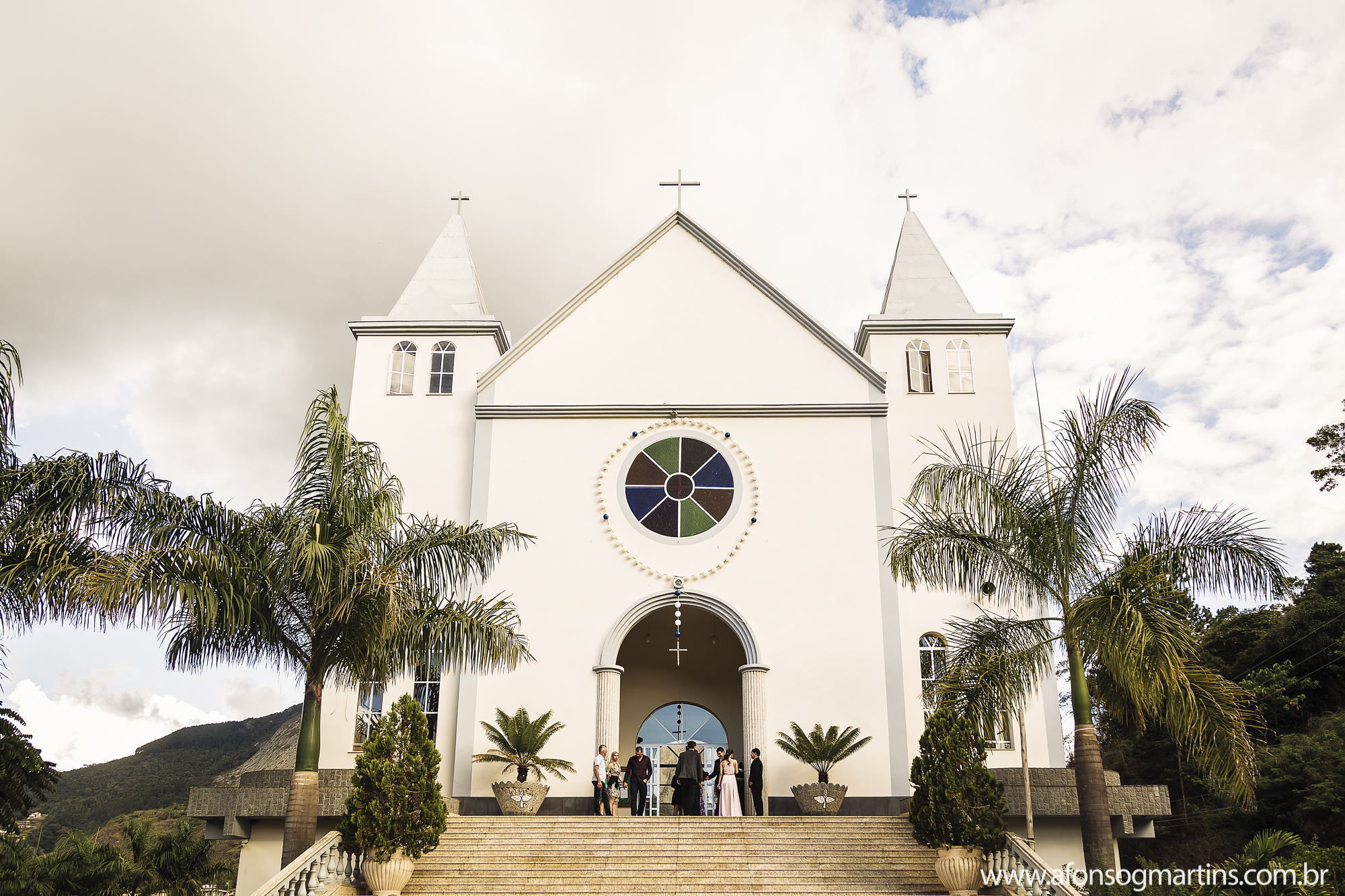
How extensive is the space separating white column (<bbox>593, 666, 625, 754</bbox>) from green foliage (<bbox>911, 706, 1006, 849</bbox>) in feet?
23.3

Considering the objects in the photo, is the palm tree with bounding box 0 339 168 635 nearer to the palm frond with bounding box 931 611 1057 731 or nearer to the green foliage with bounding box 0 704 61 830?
the green foliage with bounding box 0 704 61 830

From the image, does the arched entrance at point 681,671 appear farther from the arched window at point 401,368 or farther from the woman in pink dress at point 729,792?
the arched window at point 401,368

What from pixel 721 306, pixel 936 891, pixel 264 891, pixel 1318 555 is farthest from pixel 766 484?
pixel 1318 555

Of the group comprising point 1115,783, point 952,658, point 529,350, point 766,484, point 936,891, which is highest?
point 529,350

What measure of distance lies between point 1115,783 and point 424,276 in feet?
57.5

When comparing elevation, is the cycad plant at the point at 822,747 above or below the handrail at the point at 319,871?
above

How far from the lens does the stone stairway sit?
13805 millimetres

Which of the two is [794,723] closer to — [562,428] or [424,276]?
[562,428]

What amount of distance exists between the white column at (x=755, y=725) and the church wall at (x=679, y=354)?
5.59m

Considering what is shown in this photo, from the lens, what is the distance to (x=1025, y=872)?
42.2ft

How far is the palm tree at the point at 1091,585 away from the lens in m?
12.0

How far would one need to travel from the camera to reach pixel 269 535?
13.4 meters

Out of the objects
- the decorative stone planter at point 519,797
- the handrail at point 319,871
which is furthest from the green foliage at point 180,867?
the handrail at point 319,871

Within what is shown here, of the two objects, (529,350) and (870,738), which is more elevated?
(529,350)
